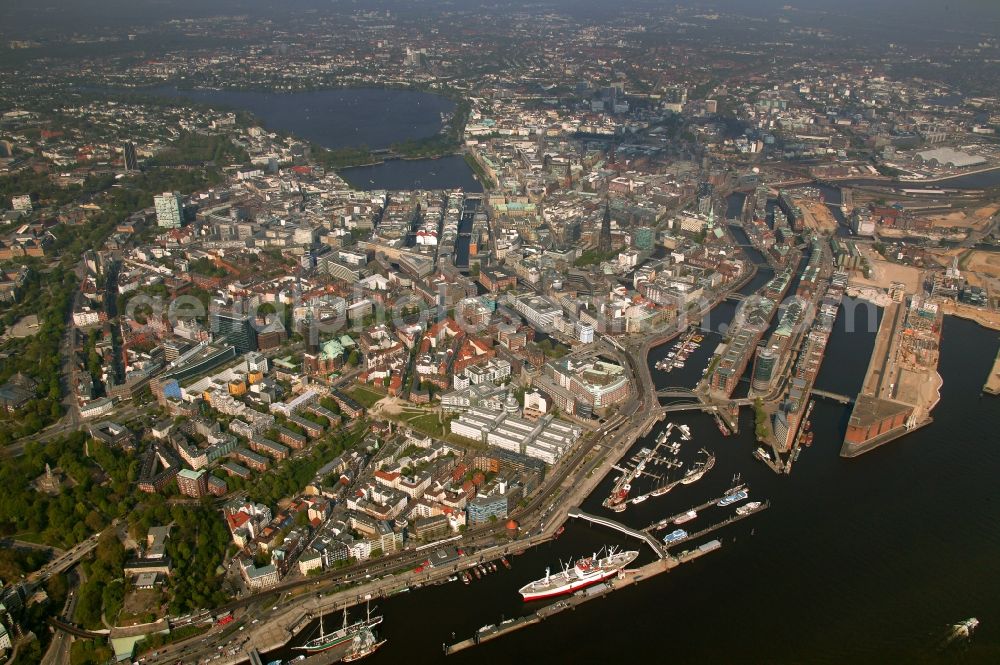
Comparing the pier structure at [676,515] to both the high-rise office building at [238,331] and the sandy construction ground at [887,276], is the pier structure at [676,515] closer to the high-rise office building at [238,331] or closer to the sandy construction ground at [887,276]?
the high-rise office building at [238,331]

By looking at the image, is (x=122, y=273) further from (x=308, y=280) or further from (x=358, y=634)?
(x=358, y=634)

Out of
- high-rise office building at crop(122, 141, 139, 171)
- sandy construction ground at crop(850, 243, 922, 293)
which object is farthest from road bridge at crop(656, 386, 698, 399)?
high-rise office building at crop(122, 141, 139, 171)

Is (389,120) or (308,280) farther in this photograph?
(389,120)

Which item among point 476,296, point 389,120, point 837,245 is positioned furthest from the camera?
point 389,120

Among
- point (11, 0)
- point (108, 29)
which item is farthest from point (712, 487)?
point (11, 0)

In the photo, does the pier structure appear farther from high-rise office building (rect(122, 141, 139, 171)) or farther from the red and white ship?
high-rise office building (rect(122, 141, 139, 171))

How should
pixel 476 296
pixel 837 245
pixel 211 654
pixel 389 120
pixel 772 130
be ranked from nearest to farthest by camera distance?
pixel 211 654 → pixel 476 296 → pixel 837 245 → pixel 772 130 → pixel 389 120
